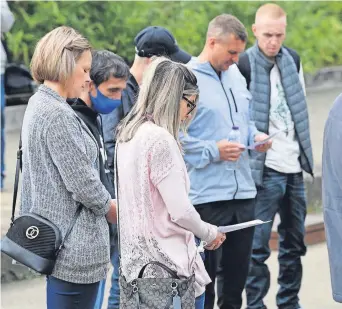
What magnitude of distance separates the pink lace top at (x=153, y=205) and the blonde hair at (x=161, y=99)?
0.14 feet

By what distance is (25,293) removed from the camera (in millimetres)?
6871

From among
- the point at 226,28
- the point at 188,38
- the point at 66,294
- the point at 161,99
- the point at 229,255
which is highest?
the point at 161,99

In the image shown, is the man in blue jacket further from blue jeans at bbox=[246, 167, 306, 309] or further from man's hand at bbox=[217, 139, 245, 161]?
blue jeans at bbox=[246, 167, 306, 309]

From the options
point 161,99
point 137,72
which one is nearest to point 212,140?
point 137,72

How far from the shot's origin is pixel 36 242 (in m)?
4.17

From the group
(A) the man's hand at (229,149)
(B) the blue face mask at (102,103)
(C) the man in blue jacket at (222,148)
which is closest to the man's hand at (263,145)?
(C) the man in blue jacket at (222,148)

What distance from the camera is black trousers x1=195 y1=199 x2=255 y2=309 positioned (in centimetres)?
559

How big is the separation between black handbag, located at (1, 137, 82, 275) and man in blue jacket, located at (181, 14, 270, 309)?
145 centimetres

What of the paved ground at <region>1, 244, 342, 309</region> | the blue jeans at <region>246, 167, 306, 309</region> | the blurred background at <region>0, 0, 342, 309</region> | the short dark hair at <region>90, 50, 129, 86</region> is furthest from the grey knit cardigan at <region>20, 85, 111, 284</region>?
the blurred background at <region>0, 0, 342, 309</region>

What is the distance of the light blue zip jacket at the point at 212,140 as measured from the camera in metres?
5.54

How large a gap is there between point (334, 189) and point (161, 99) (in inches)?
30.0

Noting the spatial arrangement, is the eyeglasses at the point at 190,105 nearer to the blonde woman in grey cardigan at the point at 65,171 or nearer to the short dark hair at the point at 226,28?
the blonde woman in grey cardigan at the point at 65,171

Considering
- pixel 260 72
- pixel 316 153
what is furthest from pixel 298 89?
pixel 316 153

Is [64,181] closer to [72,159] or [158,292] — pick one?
[72,159]
